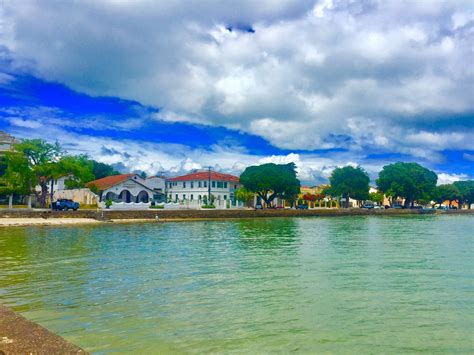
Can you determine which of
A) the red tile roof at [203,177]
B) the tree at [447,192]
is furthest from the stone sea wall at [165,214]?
the tree at [447,192]

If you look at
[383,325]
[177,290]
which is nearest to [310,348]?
[383,325]

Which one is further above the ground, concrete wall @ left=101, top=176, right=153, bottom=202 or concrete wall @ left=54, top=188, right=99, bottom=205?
concrete wall @ left=101, top=176, right=153, bottom=202

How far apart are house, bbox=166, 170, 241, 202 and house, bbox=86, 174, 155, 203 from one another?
448 inches

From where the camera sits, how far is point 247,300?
41.1ft

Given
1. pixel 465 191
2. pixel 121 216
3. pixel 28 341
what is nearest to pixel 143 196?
pixel 121 216

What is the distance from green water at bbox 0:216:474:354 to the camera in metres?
9.01

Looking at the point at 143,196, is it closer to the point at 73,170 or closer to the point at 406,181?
the point at 73,170

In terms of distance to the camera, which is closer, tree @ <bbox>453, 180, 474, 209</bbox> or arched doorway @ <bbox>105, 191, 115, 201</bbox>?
arched doorway @ <bbox>105, 191, 115, 201</bbox>

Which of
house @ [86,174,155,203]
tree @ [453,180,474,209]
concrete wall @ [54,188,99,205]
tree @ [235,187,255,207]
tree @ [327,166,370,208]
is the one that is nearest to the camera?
concrete wall @ [54,188,99,205]

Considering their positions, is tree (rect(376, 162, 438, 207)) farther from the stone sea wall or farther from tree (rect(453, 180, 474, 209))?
tree (rect(453, 180, 474, 209))

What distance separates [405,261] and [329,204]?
105802mm

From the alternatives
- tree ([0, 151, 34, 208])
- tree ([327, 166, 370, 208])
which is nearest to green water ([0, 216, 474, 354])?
tree ([0, 151, 34, 208])

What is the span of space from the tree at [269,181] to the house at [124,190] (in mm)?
20287

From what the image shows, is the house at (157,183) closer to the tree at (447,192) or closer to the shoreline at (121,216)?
the shoreline at (121,216)
